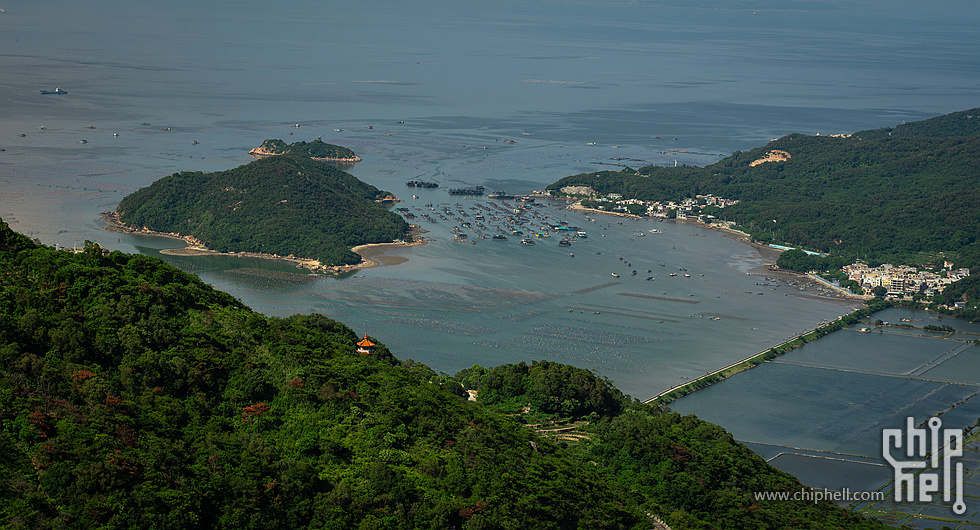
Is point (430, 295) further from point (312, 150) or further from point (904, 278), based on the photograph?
point (312, 150)

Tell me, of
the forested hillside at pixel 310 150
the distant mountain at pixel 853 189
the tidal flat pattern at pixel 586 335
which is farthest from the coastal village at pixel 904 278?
the forested hillside at pixel 310 150

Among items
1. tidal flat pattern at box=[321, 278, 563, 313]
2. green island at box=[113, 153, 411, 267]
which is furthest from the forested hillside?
tidal flat pattern at box=[321, 278, 563, 313]

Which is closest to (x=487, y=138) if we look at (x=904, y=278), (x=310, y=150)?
(x=310, y=150)

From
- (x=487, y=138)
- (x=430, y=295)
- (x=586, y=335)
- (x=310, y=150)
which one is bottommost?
(x=586, y=335)

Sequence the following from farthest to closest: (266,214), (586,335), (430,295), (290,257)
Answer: (266,214), (290,257), (430,295), (586,335)

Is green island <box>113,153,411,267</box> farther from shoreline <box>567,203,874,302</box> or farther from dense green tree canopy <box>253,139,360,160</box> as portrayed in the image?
shoreline <box>567,203,874,302</box>

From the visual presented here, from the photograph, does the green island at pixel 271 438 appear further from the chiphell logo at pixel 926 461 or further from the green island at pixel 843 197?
the green island at pixel 843 197

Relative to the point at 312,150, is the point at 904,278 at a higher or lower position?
lower
